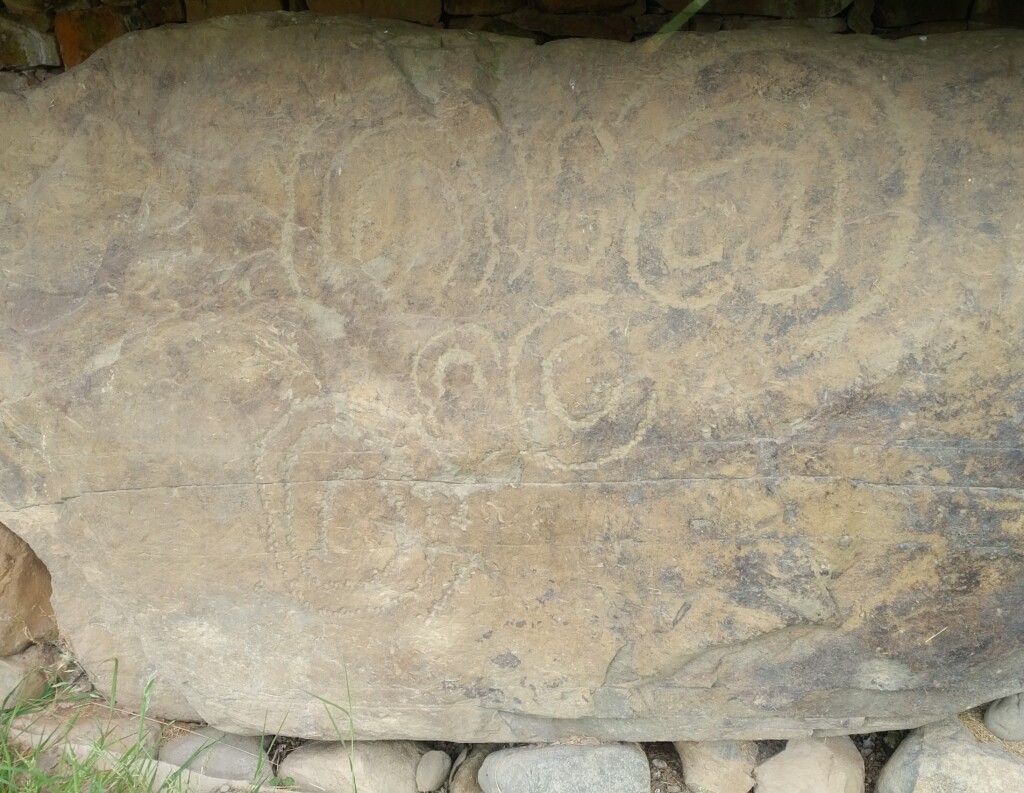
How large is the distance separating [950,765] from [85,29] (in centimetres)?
289

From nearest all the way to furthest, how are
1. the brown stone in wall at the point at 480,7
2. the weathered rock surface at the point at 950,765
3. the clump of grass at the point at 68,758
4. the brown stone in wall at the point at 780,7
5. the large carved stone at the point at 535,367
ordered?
1. the large carved stone at the point at 535,367
2. the weathered rock surface at the point at 950,765
3. the clump of grass at the point at 68,758
4. the brown stone in wall at the point at 780,7
5. the brown stone in wall at the point at 480,7

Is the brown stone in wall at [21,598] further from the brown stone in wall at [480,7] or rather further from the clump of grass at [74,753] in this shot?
the brown stone in wall at [480,7]

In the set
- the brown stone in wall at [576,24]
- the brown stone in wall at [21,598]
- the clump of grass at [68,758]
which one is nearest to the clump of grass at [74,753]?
the clump of grass at [68,758]

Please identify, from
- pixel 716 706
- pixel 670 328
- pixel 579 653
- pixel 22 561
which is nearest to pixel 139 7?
pixel 22 561

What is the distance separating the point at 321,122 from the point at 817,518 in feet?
4.16

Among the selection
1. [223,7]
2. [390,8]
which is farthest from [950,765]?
[223,7]

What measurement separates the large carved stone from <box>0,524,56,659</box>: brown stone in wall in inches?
13.5

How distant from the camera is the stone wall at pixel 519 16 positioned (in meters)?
2.59

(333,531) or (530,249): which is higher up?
(530,249)

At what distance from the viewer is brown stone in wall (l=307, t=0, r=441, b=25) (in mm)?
2671

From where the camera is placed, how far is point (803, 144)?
1882mm

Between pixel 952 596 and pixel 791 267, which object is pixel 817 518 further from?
pixel 791 267

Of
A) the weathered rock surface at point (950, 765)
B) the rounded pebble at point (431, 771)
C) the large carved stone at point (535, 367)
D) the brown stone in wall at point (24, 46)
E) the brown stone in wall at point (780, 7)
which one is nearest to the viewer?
the large carved stone at point (535, 367)

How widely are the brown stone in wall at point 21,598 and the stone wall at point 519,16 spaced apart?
1.38 meters
